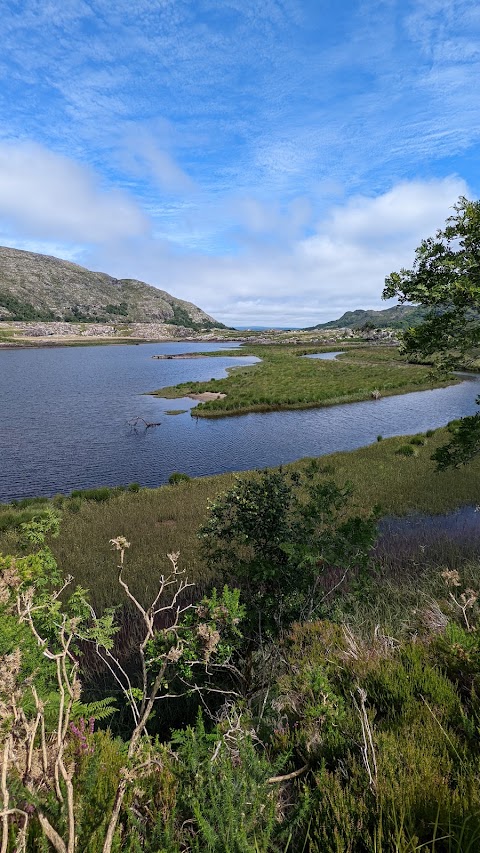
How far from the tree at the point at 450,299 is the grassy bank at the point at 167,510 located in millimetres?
3016

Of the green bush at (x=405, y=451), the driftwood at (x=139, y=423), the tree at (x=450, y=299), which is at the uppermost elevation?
the tree at (x=450, y=299)

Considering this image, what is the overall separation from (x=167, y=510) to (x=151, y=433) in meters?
18.3

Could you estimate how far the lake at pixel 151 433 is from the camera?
1067 inches

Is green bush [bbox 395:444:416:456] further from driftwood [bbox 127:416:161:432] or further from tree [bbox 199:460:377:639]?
driftwood [bbox 127:416:161:432]

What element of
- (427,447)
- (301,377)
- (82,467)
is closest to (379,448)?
(427,447)

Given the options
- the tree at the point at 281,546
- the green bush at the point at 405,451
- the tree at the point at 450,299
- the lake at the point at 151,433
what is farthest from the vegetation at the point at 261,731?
the green bush at the point at 405,451

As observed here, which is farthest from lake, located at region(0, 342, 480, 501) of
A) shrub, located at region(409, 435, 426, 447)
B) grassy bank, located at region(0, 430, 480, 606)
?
shrub, located at region(409, 435, 426, 447)

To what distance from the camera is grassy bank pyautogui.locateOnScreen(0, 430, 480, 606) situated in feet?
43.9

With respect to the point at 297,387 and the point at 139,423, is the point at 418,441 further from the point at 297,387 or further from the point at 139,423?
the point at 297,387

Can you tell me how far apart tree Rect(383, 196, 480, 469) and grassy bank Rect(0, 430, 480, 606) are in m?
3.02

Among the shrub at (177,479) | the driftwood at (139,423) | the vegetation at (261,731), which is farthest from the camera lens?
the driftwood at (139,423)

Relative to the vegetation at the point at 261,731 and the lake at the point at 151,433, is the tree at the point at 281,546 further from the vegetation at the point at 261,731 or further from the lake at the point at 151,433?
the lake at the point at 151,433

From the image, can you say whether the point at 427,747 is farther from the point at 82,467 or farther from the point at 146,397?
the point at 146,397

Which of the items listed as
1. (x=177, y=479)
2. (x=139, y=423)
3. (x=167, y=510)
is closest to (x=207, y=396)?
(x=139, y=423)
